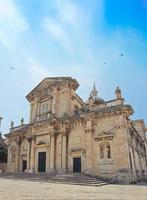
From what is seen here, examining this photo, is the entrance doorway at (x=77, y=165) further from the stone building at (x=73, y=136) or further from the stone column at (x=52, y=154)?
the stone column at (x=52, y=154)

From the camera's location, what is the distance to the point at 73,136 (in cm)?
2323

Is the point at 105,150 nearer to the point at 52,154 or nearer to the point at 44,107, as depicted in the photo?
the point at 52,154

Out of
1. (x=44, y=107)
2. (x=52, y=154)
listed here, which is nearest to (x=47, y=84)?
(x=44, y=107)

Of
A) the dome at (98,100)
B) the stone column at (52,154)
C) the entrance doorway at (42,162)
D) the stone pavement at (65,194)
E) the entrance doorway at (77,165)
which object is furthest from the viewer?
the dome at (98,100)

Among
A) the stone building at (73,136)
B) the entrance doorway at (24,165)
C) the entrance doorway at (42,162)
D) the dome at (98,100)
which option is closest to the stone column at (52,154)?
the stone building at (73,136)

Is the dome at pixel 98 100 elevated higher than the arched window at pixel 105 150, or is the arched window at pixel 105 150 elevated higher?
the dome at pixel 98 100

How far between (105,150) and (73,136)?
14.4 ft

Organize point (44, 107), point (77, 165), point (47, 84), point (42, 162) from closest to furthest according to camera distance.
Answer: point (77, 165)
point (42, 162)
point (44, 107)
point (47, 84)

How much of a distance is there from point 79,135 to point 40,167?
6.75 meters

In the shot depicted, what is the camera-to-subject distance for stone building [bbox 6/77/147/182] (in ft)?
63.9

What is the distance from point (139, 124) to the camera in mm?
36656

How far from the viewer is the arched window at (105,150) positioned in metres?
20.0

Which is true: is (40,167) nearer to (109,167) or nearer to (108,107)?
(109,167)

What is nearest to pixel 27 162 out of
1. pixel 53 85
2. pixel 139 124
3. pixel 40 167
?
pixel 40 167
